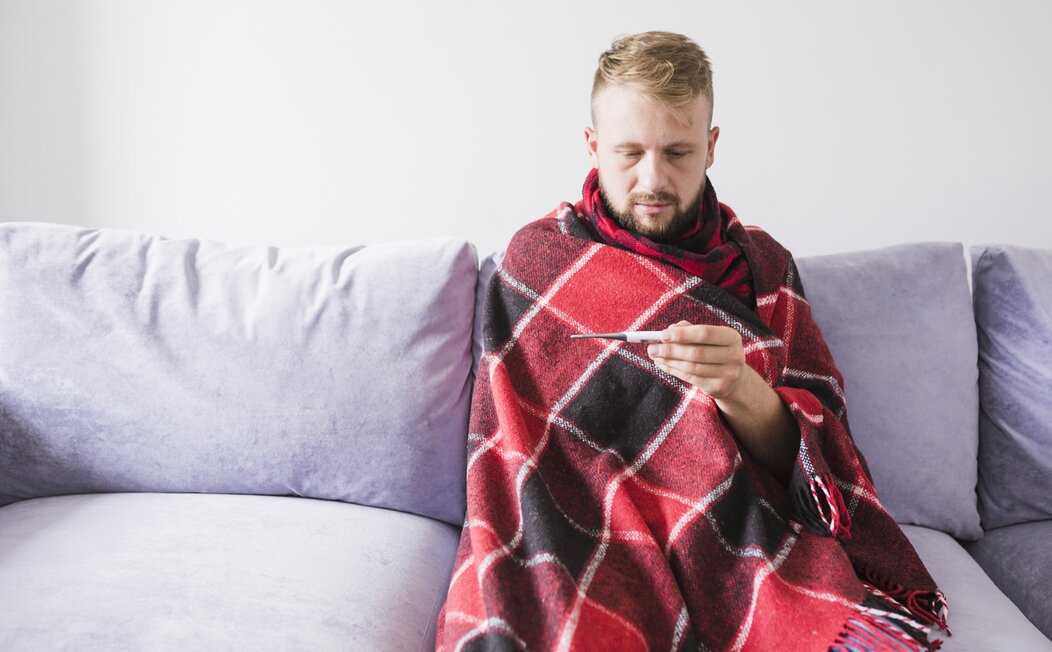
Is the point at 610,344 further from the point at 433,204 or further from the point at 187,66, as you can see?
→ the point at 187,66

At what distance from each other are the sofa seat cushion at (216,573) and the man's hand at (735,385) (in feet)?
1.67

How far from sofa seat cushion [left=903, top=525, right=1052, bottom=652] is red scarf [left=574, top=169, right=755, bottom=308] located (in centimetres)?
51

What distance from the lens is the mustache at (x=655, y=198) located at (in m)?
1.23

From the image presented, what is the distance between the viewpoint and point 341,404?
136 centimetres

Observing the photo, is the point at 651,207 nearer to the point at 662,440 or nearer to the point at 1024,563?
the point at 662,440

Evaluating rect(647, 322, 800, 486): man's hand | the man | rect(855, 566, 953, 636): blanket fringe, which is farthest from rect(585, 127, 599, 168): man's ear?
rect(855, 566, 953, 636): blanket fringe

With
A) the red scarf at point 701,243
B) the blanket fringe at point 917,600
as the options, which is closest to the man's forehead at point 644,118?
the red scarf at point 701,243

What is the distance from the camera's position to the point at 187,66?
181cm

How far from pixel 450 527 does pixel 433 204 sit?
0.75 m

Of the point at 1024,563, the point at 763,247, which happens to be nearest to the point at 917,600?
the point at 1024,563

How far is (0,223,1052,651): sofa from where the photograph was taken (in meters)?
1.27

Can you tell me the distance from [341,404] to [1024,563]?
3.89 ft

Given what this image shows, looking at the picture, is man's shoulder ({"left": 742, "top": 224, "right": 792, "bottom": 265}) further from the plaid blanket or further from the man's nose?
the man's nose

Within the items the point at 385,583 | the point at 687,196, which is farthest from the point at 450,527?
the point at 687,196
